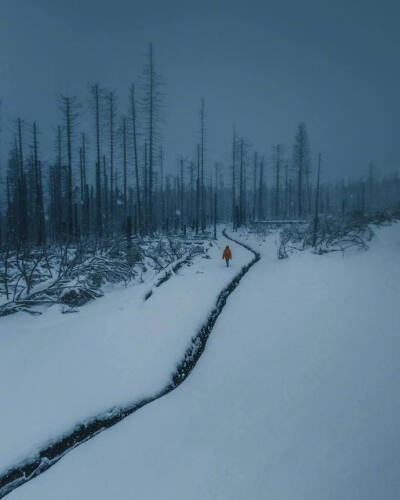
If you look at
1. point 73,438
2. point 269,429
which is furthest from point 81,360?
point 269,429

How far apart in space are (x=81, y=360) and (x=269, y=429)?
2.57 metres

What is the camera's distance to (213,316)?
19.7ft

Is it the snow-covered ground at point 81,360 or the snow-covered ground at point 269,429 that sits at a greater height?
the snow-covered ground at point 81,360


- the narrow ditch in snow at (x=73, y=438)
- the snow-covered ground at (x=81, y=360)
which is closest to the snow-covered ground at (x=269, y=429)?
the narrow ditch in snow at (x=73, y=438)

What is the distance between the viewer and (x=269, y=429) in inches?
110

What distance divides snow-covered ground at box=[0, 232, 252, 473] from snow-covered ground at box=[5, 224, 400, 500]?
0.31 m

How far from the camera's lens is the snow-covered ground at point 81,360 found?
2639 mm

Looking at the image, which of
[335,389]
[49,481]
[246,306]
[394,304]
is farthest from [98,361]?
[394,304]

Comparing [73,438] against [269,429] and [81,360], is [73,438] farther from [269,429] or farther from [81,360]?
[269,429]

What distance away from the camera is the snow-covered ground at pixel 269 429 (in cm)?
217

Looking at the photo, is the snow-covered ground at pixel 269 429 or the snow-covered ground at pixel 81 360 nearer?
the snow-covered ground at pixel 269 429

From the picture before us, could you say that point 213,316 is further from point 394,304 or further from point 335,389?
point 394,304

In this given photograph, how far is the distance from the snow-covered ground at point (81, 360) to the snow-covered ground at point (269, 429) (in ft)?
1.02

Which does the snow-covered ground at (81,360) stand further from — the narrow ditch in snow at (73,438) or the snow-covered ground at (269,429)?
the snow-covered ground at (269,429)
